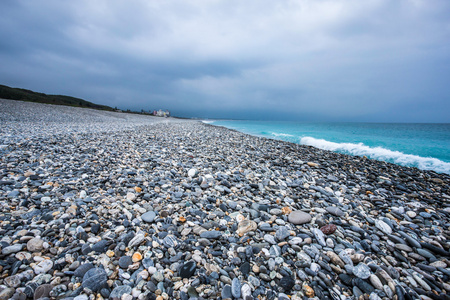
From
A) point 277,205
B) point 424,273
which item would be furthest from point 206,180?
point 424,273

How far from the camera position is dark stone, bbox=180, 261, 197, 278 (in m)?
2.20

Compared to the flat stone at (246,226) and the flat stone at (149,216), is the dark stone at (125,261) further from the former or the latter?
Answer: the flat stone at (246,226)

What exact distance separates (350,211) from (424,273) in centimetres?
150

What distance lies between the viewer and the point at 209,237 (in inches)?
111

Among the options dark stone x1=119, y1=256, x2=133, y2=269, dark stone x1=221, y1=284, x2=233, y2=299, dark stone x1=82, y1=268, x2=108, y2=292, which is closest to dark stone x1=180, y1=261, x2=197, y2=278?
dark stone x1=221, y1=284, x2=233, y2=299

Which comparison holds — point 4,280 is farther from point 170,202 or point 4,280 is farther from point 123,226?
point 170,202

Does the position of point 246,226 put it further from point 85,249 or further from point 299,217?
point 85,249

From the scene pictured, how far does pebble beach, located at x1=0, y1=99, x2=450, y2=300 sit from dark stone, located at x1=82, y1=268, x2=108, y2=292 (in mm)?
11

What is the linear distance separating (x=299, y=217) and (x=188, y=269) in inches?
84.9

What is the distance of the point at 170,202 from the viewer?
12.5 ft

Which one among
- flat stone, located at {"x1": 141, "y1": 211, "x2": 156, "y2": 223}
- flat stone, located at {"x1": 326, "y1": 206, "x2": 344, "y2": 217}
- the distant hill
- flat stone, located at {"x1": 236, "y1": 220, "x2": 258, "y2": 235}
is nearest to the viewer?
flat stone, located at {"x1": 236, "y1": 220, "x2": 258, "y2": 235}

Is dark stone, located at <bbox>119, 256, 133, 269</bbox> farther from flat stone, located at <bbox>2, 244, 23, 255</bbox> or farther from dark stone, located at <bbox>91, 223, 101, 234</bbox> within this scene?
flat stone, located at <bbox>2, 244, 23, 255</bbox>

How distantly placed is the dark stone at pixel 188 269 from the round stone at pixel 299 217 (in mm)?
1923

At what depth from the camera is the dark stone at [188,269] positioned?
7.21 feet
